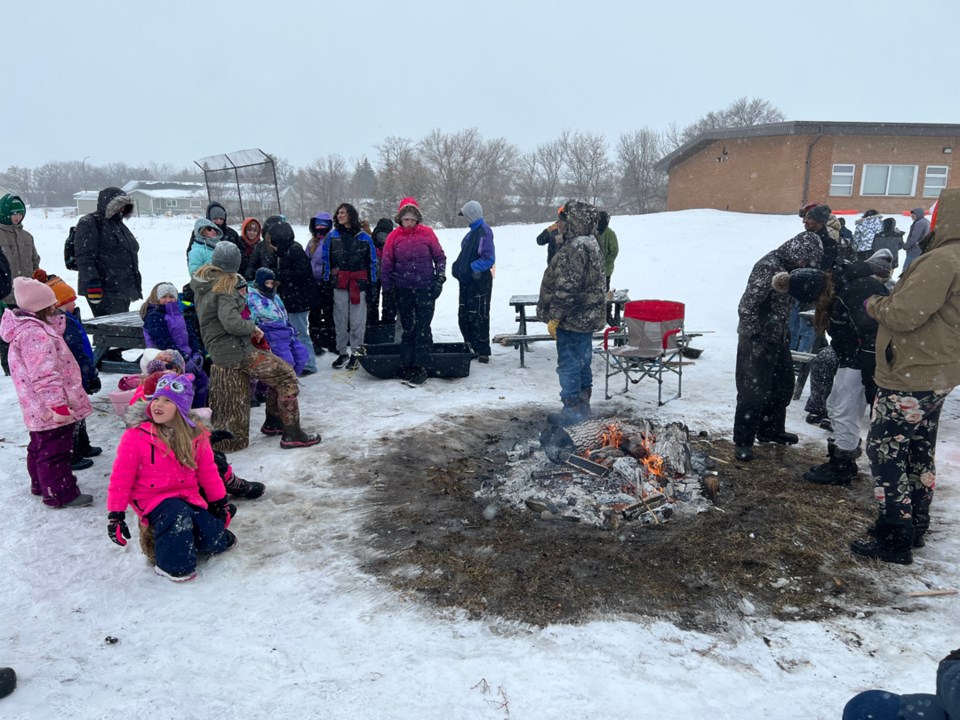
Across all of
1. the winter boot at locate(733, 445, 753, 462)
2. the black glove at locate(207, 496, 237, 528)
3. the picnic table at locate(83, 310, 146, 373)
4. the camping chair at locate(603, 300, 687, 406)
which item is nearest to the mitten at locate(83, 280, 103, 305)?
the picnic table at locate(83, 310, 146, 373)

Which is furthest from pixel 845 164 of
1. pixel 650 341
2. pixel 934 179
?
pixel 650 341

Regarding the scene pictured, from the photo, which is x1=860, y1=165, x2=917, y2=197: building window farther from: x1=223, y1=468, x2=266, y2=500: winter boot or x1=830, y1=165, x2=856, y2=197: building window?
x1=223, y1=468, x2=266, y2=500: winter boot

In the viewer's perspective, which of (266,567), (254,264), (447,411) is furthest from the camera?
(254,264)

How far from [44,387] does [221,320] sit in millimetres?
1320

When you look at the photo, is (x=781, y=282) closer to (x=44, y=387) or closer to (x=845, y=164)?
(x=44, y=387)

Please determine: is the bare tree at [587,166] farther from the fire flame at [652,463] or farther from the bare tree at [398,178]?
the fire flame at [652,463]

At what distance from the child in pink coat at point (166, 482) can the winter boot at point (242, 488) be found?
2.23ft

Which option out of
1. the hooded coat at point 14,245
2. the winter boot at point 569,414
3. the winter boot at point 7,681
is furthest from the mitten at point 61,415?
the winter boot at point 569,414

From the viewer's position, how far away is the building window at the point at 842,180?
24188 mm

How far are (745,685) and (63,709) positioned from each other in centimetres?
292

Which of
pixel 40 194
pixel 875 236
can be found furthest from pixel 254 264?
pixel 40 194

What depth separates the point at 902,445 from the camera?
3.57 meters

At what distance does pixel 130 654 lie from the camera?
2939 mm

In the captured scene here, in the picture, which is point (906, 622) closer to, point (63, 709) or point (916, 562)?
point (916, 562)
